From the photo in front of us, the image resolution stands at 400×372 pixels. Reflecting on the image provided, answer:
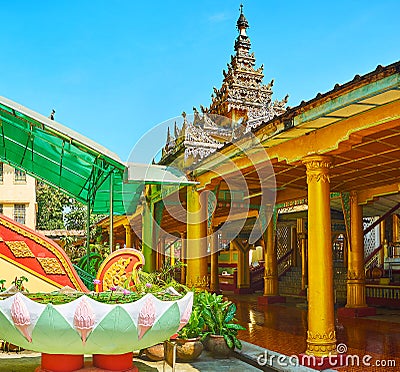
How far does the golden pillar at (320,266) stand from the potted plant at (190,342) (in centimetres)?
147

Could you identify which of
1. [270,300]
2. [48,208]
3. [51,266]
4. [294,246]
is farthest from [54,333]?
[48,208]

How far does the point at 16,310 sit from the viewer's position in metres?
4.31

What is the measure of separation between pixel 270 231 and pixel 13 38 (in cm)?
820

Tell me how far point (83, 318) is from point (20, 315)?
1.70 feet

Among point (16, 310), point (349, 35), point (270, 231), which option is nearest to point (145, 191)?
point (270, 231)

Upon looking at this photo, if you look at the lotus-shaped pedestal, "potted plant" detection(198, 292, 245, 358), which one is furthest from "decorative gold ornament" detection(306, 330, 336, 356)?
the lotus-shaped pedestal

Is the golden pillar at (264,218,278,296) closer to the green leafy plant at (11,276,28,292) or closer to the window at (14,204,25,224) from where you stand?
the green leafy plant at (11,276,28,292)

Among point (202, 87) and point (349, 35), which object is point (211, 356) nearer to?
point (349, 35)

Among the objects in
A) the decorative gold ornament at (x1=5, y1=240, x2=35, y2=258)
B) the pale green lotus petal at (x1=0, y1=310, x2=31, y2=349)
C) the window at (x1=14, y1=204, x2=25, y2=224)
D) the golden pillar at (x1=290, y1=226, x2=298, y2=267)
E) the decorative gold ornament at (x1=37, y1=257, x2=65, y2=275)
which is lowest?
the pale green lotus petal at (x1=0, y1=310, x2=31, y2=349)

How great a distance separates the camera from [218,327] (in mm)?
7676

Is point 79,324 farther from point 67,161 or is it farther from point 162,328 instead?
point 67,161

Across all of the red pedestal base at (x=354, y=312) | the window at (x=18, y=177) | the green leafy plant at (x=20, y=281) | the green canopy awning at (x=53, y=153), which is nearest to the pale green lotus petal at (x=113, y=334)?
the green leafy plant at (x=20, y=281)

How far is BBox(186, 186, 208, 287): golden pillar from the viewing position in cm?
1066

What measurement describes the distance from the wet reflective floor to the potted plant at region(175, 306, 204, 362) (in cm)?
130
